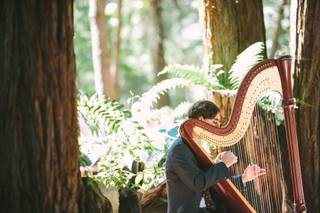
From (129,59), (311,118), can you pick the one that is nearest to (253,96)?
(311,118)

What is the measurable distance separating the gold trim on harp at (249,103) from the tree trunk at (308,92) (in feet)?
3.61

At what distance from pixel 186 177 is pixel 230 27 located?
7.00 feet

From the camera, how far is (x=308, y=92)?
548cm

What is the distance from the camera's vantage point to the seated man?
13.5 feet

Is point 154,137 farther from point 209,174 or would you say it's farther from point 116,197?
point 209,174

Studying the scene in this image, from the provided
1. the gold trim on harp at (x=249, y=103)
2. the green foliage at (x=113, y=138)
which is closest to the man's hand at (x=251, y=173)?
the gold trim on harp at (x=249, y=103)

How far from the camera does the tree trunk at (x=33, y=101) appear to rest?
11.7ft

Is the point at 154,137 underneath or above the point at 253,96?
underneath

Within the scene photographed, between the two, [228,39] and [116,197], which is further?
[228,39]

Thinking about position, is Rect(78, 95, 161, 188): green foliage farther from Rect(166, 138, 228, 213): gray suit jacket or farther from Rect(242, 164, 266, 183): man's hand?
Rect(242, 164, 266, 183): man's hand

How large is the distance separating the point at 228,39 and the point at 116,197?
1.86 metres

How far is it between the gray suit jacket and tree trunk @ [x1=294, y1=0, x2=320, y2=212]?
1575mm

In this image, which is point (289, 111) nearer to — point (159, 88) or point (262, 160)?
point (262, 160)

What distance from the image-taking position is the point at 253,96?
4.35 meters
